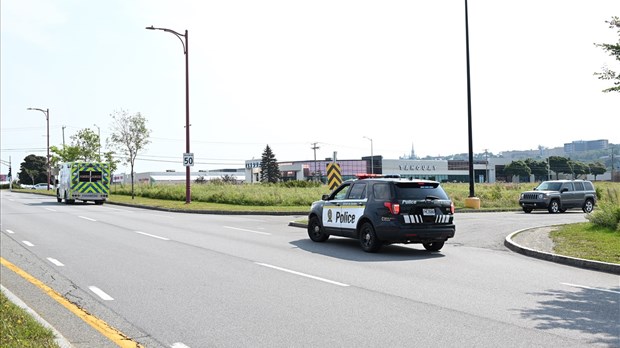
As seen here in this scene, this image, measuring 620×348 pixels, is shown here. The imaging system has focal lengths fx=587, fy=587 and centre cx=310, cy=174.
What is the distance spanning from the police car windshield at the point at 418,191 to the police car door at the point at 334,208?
1743 mm

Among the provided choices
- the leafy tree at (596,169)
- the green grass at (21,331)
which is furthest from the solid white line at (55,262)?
the leafy tree at (596,169)

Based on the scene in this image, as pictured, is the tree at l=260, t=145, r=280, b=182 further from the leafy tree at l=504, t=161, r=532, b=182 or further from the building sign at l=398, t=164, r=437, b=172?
the leafy tree at l=504, t=161, r=532, b=182

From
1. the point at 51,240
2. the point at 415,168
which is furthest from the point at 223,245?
the point at 415,168

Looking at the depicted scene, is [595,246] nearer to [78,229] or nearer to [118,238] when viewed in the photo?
[118,238]

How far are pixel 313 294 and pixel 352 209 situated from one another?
589cm

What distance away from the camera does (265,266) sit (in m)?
11.1

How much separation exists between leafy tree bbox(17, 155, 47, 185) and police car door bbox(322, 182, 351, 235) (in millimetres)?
150798

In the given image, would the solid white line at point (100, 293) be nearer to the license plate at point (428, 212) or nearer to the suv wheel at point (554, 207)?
the license plate at point (428, 212)

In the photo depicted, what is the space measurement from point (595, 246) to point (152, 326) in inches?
419

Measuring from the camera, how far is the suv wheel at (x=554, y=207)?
2997 centimetres

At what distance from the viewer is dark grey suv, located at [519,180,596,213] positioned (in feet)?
98.1

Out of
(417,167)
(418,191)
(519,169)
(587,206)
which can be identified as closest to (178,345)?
(418,191)

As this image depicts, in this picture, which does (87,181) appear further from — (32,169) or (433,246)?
(32,169)

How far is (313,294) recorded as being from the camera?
8328 millimetres
